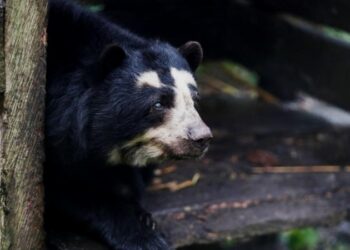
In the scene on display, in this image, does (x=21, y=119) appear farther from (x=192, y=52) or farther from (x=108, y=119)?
(x=192, y=52)

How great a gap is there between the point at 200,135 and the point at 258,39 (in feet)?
9.41

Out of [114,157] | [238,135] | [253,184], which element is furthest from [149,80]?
[238,135]

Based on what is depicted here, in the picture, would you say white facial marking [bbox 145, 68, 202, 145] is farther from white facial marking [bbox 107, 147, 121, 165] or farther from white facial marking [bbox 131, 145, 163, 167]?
white facial marking [bbox 107, 147, 121, 165]

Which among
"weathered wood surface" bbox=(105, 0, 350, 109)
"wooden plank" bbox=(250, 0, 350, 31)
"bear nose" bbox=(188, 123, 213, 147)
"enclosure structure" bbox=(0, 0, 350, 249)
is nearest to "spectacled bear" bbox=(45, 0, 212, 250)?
"bear nose" bbox=(188, 123, 213, 147)

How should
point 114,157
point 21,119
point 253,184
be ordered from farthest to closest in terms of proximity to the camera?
point 253,184
point 114,157
point 21,119

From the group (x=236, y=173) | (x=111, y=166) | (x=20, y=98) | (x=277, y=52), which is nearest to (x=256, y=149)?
(x=236, y=173)

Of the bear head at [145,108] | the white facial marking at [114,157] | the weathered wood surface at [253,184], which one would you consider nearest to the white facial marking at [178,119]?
the bear head at [145,108]

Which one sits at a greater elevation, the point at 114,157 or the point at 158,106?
the point at 158,106

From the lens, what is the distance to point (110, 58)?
3406 millimetres

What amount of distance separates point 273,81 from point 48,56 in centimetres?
306

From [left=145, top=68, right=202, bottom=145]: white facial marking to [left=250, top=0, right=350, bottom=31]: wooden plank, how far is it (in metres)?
1.86

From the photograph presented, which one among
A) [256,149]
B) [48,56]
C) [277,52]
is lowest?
[256,149]

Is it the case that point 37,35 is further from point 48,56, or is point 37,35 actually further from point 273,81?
point 273,81

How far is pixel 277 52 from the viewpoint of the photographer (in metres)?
5.94
